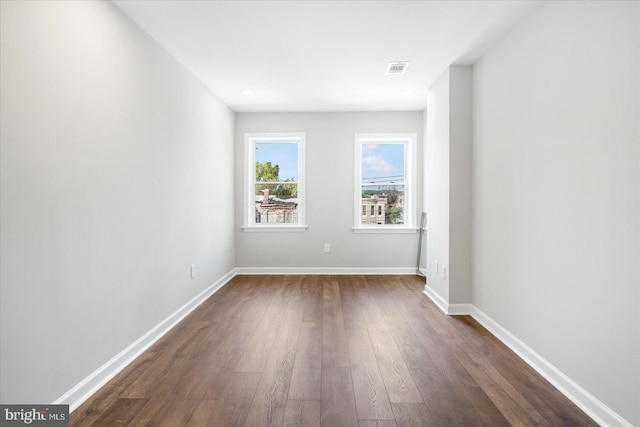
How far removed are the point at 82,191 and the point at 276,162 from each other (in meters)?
3.59

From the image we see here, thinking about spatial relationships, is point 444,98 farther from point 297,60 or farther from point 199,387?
point 199,387

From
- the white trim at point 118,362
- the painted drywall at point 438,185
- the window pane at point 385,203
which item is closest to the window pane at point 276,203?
the window pane at point 385,203

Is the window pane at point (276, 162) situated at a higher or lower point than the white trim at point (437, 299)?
higher

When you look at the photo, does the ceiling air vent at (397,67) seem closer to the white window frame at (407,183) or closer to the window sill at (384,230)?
the white window frame at (407,183)

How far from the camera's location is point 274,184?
5484mm

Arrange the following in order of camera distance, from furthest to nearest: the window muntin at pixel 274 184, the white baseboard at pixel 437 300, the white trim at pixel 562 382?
the window muntin at pixel 274 184 < the white baseboard at pixel 437 300 < the white trim at pixel 562 382

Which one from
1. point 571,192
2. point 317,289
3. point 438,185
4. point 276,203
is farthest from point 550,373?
point 276,203

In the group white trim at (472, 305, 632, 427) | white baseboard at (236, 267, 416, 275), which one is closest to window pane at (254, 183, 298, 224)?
white baseboard at (236, 267, 416, 275)

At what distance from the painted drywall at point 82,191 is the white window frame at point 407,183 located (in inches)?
107

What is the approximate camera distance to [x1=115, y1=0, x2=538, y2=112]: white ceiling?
7.99ft

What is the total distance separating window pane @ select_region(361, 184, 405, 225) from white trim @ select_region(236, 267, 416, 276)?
0.73 metres

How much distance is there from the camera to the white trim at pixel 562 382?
5.80 feet

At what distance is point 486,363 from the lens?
2.45 meters

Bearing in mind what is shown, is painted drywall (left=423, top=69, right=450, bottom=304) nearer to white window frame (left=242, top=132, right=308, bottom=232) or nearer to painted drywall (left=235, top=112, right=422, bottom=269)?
painted drywall (left=235, top=112, right=422, bottom=269)
